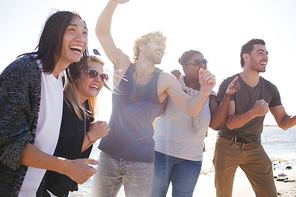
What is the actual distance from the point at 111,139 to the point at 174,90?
983 mm

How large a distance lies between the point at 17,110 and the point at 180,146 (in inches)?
88.2

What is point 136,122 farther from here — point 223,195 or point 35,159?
point 223,195

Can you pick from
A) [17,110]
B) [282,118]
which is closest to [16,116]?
[17,110]

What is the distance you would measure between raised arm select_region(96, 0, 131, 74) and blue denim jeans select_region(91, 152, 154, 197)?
1.16 metres

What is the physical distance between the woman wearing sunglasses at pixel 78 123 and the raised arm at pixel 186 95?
76cm

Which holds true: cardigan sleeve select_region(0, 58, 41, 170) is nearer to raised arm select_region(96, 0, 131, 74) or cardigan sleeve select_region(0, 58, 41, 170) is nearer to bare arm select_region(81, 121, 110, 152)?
bare arm select_region(81, 121, 110, 152)

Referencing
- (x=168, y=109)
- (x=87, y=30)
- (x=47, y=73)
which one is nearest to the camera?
(x=47, y=73)

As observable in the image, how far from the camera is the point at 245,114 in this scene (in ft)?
10.7

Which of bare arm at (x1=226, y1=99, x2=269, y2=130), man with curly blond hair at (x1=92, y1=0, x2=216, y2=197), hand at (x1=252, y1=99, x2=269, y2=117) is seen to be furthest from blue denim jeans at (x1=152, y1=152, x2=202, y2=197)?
hand at (x1=252, y1=99, x2=269, y2=117)

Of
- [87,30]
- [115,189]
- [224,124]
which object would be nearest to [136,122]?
[115,189]

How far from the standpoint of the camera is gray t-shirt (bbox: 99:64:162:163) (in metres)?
2.51

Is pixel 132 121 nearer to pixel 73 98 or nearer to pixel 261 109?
pixel 73 98

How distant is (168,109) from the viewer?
3.30 metres

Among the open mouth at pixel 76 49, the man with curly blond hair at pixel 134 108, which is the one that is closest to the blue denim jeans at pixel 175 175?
the man with curly blond hair at pixel 134 108
